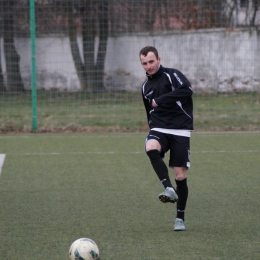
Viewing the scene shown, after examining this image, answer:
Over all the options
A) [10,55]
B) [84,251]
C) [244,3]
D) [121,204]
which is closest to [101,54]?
[10,55]

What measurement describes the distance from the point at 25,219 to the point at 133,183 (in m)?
2.29

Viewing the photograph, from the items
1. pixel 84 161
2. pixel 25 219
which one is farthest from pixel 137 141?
pixel 25 219

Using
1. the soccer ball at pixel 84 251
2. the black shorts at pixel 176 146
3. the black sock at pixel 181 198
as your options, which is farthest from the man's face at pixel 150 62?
the soccer ball at pixel 84 251

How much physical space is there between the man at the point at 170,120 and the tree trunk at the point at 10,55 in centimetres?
917

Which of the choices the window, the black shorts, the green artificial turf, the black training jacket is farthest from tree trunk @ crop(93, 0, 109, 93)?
the black shorts

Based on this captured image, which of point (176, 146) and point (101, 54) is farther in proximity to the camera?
point (101, 54)

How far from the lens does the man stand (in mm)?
5727

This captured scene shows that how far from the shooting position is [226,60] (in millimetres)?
14695

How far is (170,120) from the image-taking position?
5820 mm

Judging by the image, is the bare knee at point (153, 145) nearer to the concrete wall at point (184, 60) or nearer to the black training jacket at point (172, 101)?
the black training jacket at point (172, 101)

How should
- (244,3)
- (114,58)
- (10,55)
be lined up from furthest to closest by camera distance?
(244,3), (10,55), (114,58)

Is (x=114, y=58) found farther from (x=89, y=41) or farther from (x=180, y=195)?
(x=180, y=195)

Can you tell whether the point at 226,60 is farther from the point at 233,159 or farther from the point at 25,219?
the point at 25,219

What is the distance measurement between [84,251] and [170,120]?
5.57 ft
